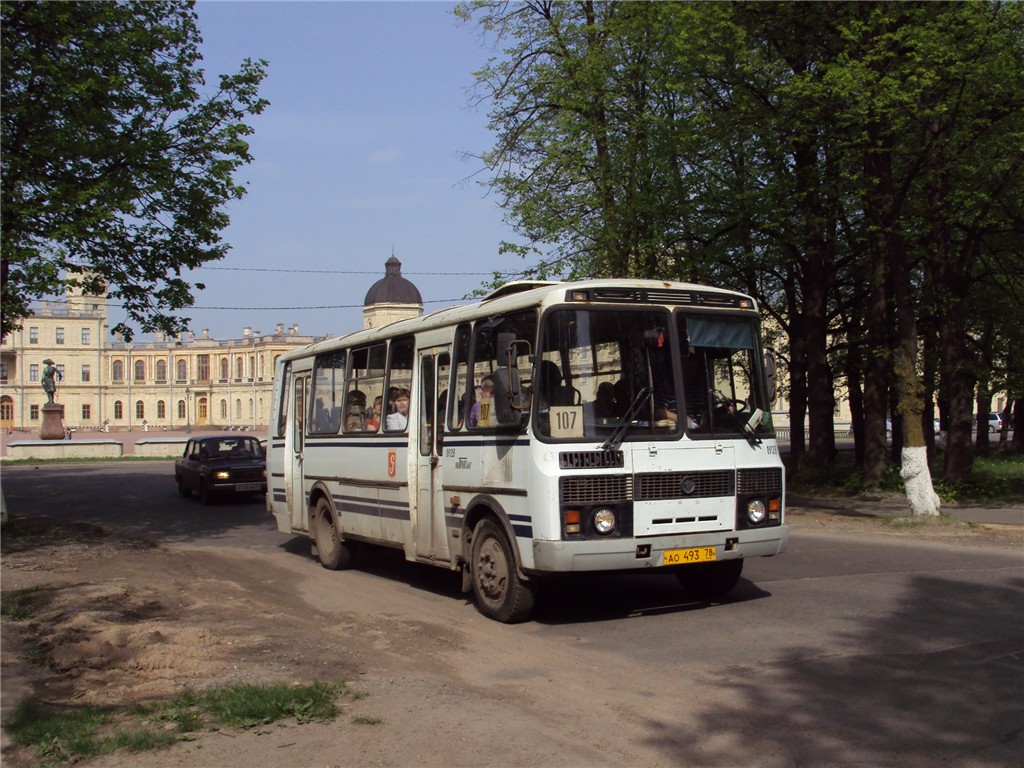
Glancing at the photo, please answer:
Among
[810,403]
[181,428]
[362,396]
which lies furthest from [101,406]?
[362,396]

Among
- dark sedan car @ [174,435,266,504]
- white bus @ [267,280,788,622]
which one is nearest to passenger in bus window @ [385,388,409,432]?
white bus @ [267,280,788,622]

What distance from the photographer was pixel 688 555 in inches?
365

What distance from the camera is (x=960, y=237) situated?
27.9 m

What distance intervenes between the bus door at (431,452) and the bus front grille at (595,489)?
235 centimetres

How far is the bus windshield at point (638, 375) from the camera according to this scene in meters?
9.09

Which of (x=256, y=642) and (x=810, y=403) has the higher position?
(x=810, y=403)

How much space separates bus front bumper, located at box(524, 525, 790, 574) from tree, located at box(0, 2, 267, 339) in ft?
36.9

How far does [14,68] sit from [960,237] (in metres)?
23.1

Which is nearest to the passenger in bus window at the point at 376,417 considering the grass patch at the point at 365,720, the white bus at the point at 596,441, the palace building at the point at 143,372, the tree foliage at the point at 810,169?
the white bus at the point at 596,441

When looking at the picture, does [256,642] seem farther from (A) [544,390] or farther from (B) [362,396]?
(B) [362,396]

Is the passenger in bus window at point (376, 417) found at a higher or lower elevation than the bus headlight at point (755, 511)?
higher

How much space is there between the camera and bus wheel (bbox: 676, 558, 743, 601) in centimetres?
1031

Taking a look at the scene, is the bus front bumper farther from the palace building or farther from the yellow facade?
the yellow facade

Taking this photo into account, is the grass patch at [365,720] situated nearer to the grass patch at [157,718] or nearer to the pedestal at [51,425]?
the grass patch at [157,718]
